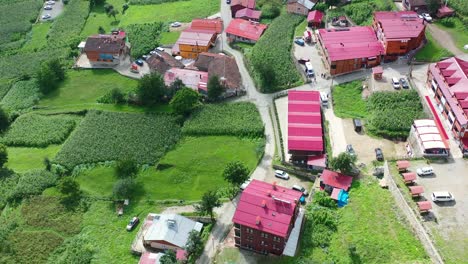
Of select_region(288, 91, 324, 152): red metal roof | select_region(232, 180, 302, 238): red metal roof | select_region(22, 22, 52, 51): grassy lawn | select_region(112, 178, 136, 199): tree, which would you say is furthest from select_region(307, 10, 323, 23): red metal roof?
select_region(22, 22, 52, 51): grassy lawn

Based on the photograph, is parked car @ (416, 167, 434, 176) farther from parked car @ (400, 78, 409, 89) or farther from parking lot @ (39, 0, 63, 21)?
parking lot @ (39, 0, 63, 21)

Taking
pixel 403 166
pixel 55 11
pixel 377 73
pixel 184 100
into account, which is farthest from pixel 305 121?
pixel 55 11

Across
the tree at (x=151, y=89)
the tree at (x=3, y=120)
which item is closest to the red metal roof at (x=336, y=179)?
the tree at (x=151, y=89)

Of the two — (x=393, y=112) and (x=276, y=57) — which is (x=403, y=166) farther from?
(x=276, y=57)

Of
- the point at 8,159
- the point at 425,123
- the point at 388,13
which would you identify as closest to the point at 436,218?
the point at 425,123

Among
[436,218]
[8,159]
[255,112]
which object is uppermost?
[436,218]

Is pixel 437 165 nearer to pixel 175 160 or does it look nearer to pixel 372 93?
pixel 372 93

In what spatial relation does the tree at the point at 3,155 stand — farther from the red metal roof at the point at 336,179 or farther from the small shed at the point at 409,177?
the small shed at the point at 409,177
